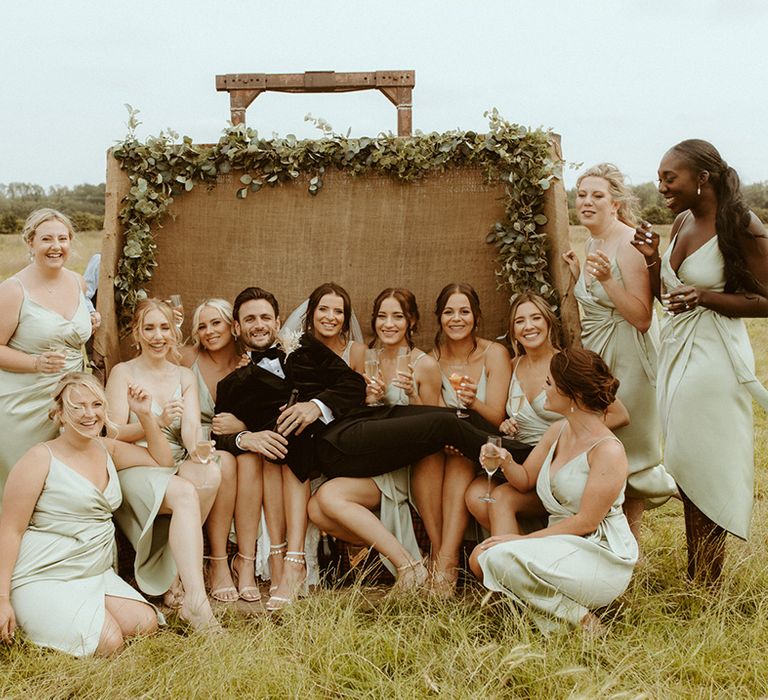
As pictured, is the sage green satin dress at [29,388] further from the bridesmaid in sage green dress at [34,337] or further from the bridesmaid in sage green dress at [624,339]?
the bridesmaid in sage green dress at [624,339]

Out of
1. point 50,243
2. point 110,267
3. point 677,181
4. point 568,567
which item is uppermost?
point 677,181

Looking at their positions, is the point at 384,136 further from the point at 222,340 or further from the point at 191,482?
the point at 191,482

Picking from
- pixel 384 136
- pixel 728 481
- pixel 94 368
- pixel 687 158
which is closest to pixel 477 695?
pixel 728 481

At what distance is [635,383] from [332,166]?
9.43ft

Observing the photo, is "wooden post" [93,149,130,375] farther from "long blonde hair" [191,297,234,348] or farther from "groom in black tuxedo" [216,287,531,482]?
"groom in black tuxedo" [216,287,531,482]

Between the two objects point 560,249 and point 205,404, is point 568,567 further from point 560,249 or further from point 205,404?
point 205,404

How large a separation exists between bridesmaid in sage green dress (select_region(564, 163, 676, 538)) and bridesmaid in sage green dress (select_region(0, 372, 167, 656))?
3.14 metres

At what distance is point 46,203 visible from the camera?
27.6m

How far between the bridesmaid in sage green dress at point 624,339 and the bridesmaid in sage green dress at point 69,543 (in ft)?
10.3

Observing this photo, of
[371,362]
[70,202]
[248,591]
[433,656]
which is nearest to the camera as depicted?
[433,656]

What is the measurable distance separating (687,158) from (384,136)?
100 inches

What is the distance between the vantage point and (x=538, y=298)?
19.4 ft

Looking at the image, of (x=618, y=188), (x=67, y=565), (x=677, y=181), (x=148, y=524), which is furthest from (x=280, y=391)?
(x=677, y=181)

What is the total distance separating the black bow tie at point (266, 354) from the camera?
19.5 ft
